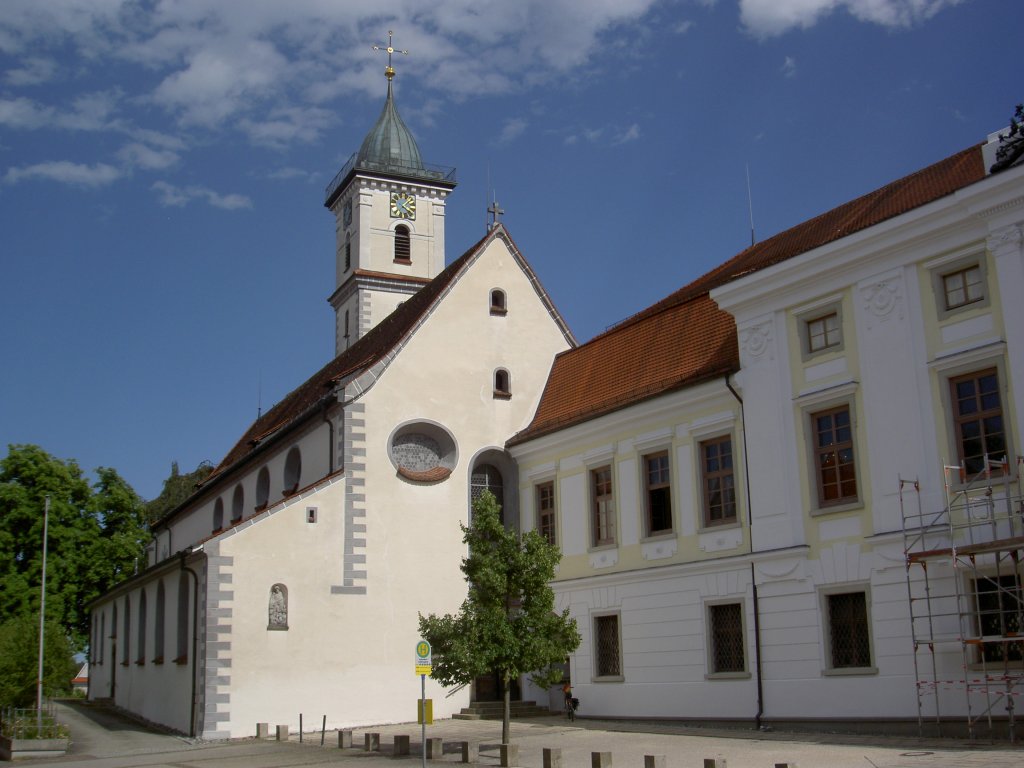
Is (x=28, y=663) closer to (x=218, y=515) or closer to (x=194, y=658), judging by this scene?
(x=194, y=658)

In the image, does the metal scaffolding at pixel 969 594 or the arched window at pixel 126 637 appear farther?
the arched window at pixel 126 637

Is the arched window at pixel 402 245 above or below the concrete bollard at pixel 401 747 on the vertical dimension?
above

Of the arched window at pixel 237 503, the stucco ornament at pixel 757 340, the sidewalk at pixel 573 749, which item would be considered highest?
the stucco ornament at pixel 757 340

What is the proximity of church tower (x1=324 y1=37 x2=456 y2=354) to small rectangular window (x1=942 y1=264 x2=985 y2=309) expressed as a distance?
33.0 metres

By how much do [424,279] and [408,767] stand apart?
34888mm

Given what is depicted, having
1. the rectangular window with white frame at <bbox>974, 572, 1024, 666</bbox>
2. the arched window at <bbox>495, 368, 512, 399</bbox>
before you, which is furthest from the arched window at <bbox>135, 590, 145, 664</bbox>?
the rectangular window with white frame at <bbox>974, 572, 1024, 666</bbox>

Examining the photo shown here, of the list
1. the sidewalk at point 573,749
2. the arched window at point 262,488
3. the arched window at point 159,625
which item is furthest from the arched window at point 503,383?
the arched window at point 159,625

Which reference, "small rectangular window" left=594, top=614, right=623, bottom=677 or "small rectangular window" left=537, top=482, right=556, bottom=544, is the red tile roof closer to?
"small rectangular window" left=537, top=482, right=556, bottom=544

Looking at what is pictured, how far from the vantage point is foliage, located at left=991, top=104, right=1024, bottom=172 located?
66.3 ft

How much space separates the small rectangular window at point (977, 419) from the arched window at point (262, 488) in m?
24.3

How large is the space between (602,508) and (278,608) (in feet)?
27.0

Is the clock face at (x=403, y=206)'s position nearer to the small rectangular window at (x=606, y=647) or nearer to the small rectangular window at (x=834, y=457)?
the small rectangular window at (x=606, y=647)

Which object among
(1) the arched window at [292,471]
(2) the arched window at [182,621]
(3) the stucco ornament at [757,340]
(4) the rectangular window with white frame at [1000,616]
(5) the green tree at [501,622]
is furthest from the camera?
(1) the arched window at [292,471]

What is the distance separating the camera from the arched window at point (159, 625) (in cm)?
3381
